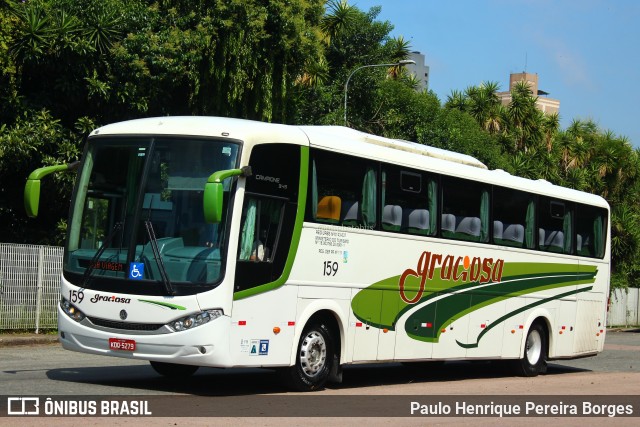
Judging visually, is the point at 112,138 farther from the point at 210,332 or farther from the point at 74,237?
the point at 210,332

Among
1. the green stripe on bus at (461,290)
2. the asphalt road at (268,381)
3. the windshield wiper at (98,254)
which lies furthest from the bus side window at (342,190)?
the windshield wiper at (98,254)

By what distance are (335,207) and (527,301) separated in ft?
20.7

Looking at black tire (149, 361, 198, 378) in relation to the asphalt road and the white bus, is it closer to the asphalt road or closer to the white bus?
the white bus

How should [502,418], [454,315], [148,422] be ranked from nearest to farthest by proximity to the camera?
1. [148,422]
2. [502,418]
3. [454,315]

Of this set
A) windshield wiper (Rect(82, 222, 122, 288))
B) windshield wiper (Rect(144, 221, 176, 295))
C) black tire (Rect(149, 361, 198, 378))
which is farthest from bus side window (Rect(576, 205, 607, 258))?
windshield wiper (Rect(82, 222, 122, 288))

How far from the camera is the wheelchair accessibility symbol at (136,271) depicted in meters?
11.9

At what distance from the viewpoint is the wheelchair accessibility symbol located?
11.9m

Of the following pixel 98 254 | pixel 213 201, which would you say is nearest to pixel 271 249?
pixel 213 201

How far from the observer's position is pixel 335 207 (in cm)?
1379

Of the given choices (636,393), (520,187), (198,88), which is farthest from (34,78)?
(636,393)

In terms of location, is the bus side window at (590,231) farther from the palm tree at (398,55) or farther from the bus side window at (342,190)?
the palm tree at (398,55)

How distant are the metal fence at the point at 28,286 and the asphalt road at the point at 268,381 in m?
1.51

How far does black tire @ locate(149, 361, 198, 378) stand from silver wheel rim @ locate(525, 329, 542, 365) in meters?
7.39

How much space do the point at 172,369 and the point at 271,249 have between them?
2685 mm
